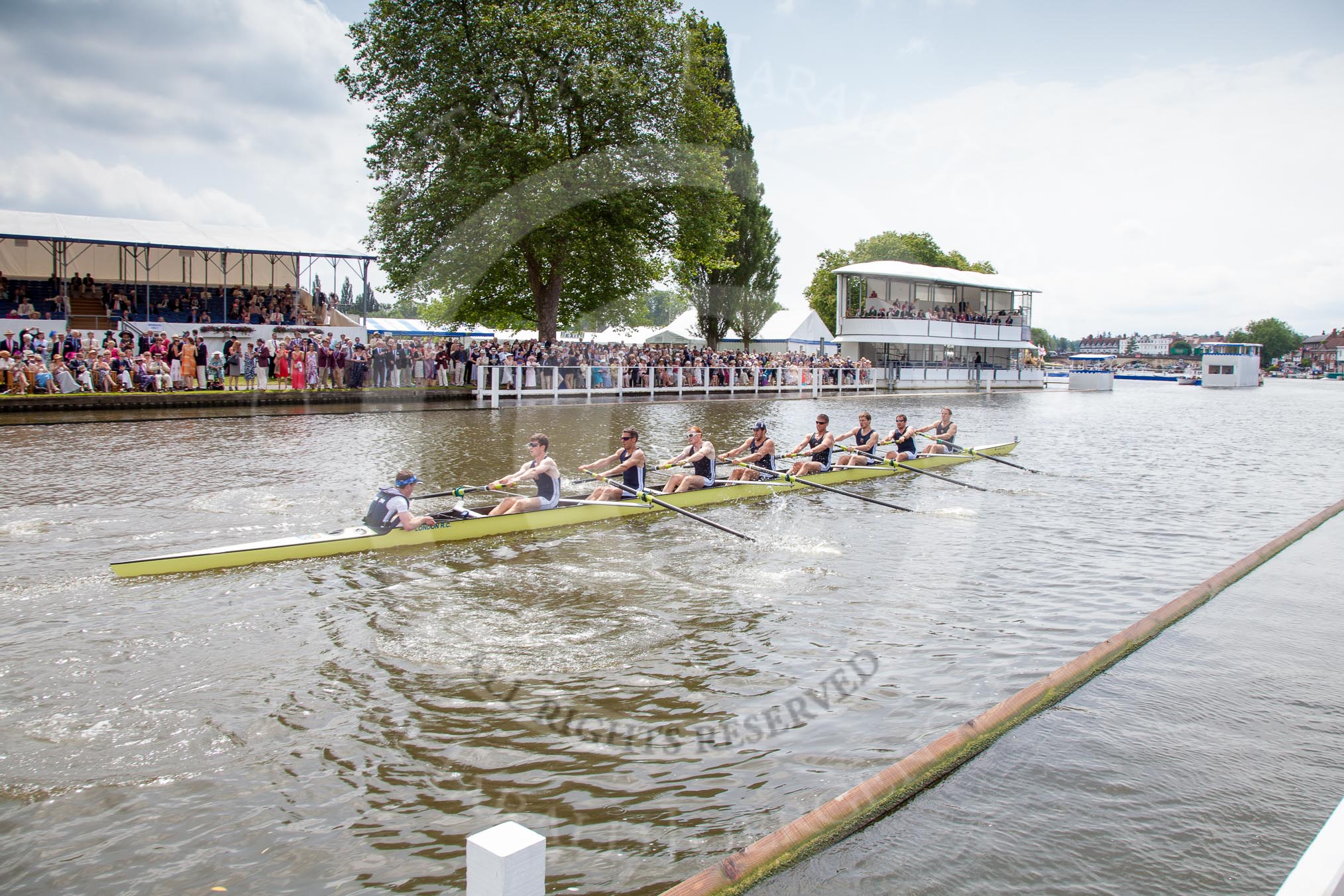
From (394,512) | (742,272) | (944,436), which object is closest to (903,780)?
(394,512)

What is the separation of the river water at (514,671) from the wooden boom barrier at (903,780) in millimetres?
196

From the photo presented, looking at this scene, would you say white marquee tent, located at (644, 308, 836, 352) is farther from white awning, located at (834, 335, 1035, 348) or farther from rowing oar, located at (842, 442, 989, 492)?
rowing oar, located at (842, 442, 989, 492)

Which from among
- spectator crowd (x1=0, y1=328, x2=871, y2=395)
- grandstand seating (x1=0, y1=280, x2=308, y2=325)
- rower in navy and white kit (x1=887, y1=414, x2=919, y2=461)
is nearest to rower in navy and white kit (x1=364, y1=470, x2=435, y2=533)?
rower in navy and white kit (x1=887, y1=414, x2=919, y2=461)

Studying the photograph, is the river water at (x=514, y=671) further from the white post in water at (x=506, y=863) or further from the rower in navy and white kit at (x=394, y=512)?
the white post in water at (x=506, y=863)

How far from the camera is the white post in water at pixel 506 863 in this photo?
261cm

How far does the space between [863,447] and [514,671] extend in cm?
1191

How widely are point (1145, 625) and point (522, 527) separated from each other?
753cm

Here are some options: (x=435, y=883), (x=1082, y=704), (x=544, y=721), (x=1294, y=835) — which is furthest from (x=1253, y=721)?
(x=435, y=883)

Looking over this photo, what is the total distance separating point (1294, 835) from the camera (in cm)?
484

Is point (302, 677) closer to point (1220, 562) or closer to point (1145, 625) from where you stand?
point (1145, 625)

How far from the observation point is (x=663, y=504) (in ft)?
41.8

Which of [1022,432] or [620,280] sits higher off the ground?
[620,280]

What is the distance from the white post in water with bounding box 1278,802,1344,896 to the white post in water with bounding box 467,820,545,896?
2.04 m

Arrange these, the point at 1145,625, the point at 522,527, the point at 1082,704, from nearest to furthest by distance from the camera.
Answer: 1. the point at 1082,704
2. the point at 1145,625
3. the point at 522,527
